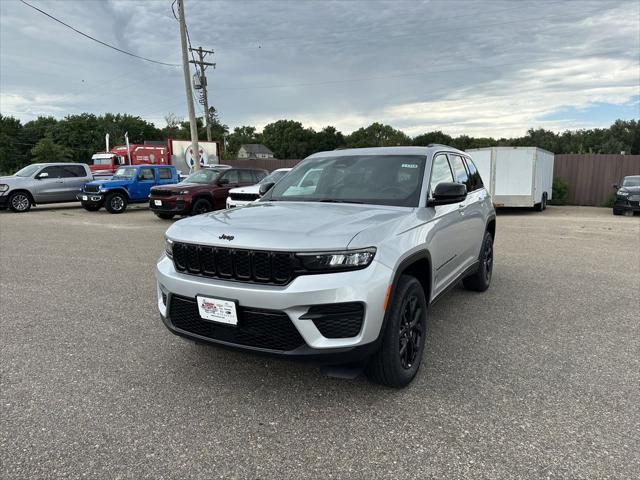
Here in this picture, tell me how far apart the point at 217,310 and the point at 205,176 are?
1220 cm

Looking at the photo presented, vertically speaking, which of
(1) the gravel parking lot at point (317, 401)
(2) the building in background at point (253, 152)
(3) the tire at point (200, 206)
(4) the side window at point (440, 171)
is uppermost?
(2) the building in background at point (253, 152)

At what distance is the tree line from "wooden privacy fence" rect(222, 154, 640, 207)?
2404cm

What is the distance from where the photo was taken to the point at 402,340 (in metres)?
3.11

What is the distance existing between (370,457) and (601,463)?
4.07ft

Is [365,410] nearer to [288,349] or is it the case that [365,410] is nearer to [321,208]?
[288,349]

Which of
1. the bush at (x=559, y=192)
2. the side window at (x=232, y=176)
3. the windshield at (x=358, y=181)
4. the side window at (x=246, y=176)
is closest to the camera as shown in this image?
the windshield at (x=358, y=181)

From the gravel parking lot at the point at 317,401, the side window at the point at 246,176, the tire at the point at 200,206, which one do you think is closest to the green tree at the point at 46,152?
the side window at the point at 246,176

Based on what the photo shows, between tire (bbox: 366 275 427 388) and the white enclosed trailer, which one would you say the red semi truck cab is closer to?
the white enclosed trailer

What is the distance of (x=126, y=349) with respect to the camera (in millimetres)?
3889

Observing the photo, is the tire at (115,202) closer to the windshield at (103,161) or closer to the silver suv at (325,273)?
the windshield at (103,161)

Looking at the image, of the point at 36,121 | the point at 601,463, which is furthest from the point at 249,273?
the point at 36,121

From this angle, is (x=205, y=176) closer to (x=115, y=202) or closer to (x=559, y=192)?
(x=115, y=202)

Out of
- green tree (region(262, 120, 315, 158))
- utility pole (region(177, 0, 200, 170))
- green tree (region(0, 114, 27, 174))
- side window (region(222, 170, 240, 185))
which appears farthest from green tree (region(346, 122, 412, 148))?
side window (region(222, 170, 240, 185))

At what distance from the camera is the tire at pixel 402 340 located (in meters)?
2.88
